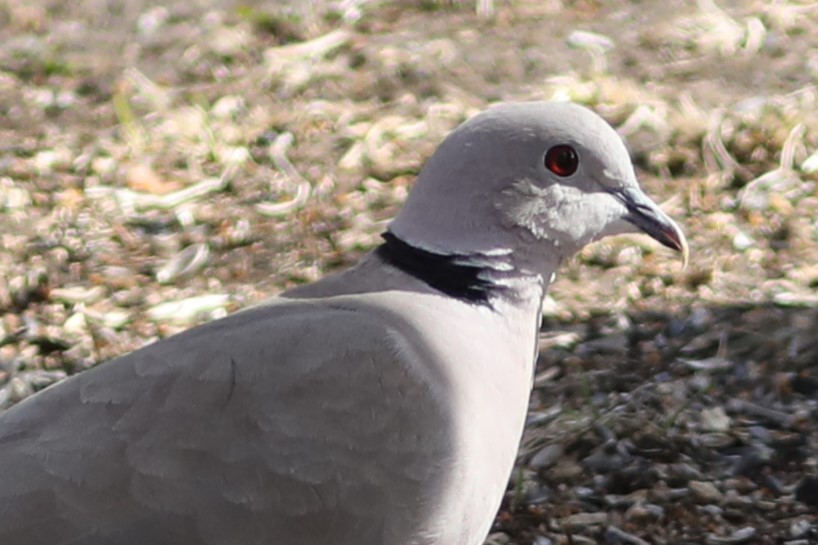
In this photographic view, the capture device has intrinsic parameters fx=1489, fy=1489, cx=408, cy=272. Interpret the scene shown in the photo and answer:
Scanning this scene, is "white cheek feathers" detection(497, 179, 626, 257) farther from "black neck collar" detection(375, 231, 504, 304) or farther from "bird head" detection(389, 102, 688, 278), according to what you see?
"black neck collar" detection(375, 231, 504, 304)

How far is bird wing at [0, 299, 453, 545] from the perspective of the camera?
283cm

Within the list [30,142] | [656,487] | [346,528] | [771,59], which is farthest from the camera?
[771,59]

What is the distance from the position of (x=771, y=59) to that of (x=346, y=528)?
359 centimetres

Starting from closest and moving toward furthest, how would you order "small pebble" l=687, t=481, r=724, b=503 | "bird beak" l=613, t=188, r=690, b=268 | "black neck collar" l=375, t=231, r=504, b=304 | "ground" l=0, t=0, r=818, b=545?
"black neck collar" l=375, t=231, r=504, b=304 → "bird beak" l=613, t=188, r=690, b=268 → "small pebble" l=687, t=481, r=724, b=503 → "ground" l=0, t=0, r=818, b=545

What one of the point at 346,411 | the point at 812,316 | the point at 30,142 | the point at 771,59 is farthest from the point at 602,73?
the point at 346,411

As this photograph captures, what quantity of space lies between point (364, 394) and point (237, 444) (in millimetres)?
273

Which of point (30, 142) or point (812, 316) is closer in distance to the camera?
point (812, 316)

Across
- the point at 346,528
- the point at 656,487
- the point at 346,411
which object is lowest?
the point at 656,487

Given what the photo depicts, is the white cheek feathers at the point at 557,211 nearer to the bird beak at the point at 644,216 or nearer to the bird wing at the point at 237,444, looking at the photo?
the bird beak at the point at 644,216

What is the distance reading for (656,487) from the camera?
12.4 feet

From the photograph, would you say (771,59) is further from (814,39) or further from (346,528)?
(346,528)

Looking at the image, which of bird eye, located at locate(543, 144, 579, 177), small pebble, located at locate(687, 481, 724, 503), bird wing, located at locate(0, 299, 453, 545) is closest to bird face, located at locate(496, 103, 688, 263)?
bird eye, located at locate(543, 144, 579, 177)

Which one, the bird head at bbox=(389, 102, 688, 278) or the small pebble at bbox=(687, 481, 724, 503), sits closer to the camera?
the bird head at bbox=(389, 102, 688, 278)

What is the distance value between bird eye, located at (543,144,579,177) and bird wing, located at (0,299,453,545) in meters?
0.51
